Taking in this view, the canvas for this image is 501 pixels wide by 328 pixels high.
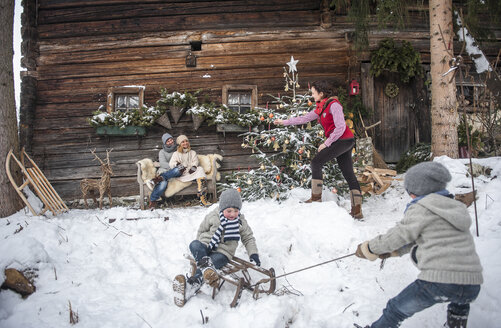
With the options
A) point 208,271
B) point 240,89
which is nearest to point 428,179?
point 208,271

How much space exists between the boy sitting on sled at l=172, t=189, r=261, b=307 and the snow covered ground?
17 centimetres

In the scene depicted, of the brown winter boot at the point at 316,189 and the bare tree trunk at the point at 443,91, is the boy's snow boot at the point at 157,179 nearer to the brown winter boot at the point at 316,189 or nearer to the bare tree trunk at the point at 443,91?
the brown winter boot at the point at 316,189

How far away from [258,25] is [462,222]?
6.48 meters

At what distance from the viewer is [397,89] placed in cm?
729

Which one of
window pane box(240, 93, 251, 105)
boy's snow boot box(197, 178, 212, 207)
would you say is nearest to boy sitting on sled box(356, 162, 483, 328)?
boy's snow boot box(197, 178, 212, 207)

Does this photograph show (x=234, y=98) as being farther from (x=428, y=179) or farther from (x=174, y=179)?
(x=428, y=179)

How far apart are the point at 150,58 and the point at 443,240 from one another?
22.8ft

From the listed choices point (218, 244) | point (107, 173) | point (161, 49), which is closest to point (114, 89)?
point (161, 49)

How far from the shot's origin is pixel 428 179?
193 centimetres

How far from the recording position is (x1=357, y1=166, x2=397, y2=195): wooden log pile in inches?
200

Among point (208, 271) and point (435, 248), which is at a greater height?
point (435, 248)

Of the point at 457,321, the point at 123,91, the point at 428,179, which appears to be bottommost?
the point at 457,321

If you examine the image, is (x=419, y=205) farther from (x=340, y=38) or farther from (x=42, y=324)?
(x=340, y=38)

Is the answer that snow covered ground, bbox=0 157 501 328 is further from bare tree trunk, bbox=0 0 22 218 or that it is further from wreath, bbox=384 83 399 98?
wreath, bbox=384 83 399 98
